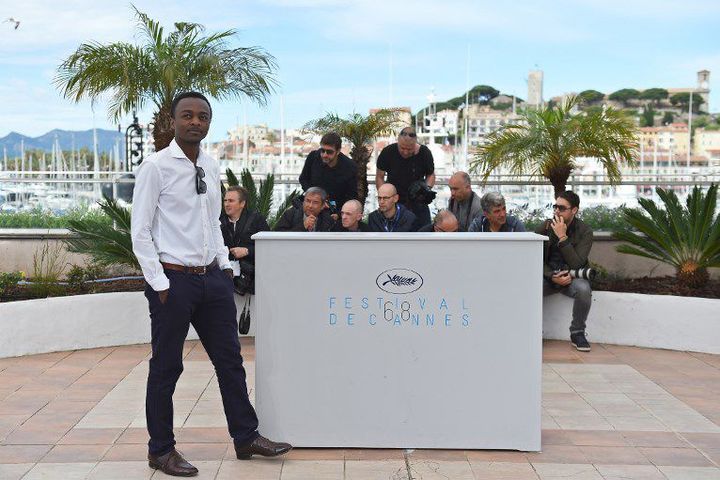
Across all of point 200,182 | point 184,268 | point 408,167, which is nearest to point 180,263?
point 184,268

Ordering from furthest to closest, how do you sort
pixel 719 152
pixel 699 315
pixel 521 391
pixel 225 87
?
pixel 719 152 → pixel 225 87 → pixel 699 315 → pixel 521 391

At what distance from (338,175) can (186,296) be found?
15.3ft

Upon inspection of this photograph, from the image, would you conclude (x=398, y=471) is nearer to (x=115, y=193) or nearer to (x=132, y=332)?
(x=132, y=332)

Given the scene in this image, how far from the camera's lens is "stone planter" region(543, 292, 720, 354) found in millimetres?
9297

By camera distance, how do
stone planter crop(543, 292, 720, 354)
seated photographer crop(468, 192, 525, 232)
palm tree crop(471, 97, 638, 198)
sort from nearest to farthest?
1. seated photographer crop(468, 192, 525, 232)
2. stone planter crop(543, 292, 720, 354)
3. palm tree crop(471, 97, 638, 198)

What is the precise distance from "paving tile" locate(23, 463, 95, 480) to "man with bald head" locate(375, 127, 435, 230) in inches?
203

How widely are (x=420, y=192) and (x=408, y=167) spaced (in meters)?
0.38

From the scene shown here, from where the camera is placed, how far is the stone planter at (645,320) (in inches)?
366

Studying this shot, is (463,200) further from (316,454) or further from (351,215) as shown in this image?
(316,454)

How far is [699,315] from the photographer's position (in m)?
9.32

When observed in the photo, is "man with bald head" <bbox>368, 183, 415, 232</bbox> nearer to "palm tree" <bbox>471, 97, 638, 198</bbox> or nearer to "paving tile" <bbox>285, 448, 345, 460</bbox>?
"palm tree" <bbox>471, 97, 638, 198</bbox>

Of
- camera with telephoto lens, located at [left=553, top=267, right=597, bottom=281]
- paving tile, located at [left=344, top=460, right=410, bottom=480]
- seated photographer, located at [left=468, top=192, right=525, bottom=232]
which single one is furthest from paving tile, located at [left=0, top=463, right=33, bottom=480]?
camera with telephoto lens, located at [left=553, top=267, right=597, bottom=281]

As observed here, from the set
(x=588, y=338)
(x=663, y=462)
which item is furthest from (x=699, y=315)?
(x=663, y=462)

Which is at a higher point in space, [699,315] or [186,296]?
[186,296]
